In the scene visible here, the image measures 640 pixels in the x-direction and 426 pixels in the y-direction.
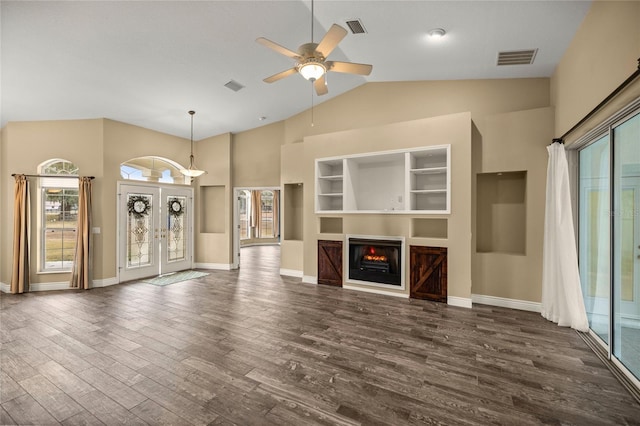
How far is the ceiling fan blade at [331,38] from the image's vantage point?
2.36 metres

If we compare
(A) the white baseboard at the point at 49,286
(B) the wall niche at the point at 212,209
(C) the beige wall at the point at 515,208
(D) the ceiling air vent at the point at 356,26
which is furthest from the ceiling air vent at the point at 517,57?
(A) the white baseboard at the point at 49,286

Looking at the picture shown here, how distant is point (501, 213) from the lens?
4703 mm

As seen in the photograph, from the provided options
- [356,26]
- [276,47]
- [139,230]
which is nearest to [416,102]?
[356,26]

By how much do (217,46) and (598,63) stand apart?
4423mm

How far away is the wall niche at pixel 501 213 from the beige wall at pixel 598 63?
0.96 meters

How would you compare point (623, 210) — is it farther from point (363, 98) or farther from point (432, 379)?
point (363, 98)

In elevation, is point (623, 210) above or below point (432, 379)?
above

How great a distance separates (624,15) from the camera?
2.33 m

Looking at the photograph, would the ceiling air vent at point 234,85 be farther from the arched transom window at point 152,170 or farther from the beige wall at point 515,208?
the beige wall at point 515,208

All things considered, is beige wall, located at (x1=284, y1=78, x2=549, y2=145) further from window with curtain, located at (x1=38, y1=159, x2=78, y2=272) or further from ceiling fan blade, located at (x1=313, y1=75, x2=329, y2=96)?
window with curtain, located at (x1=38, y1=159, x2=78, y2=272)

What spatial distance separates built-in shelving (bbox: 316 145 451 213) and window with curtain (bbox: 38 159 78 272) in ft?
16.6

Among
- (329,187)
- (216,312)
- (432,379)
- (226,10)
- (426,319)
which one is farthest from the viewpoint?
(329,187)

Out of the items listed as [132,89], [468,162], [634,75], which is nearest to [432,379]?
[634,75]

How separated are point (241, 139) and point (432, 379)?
22.6ft
